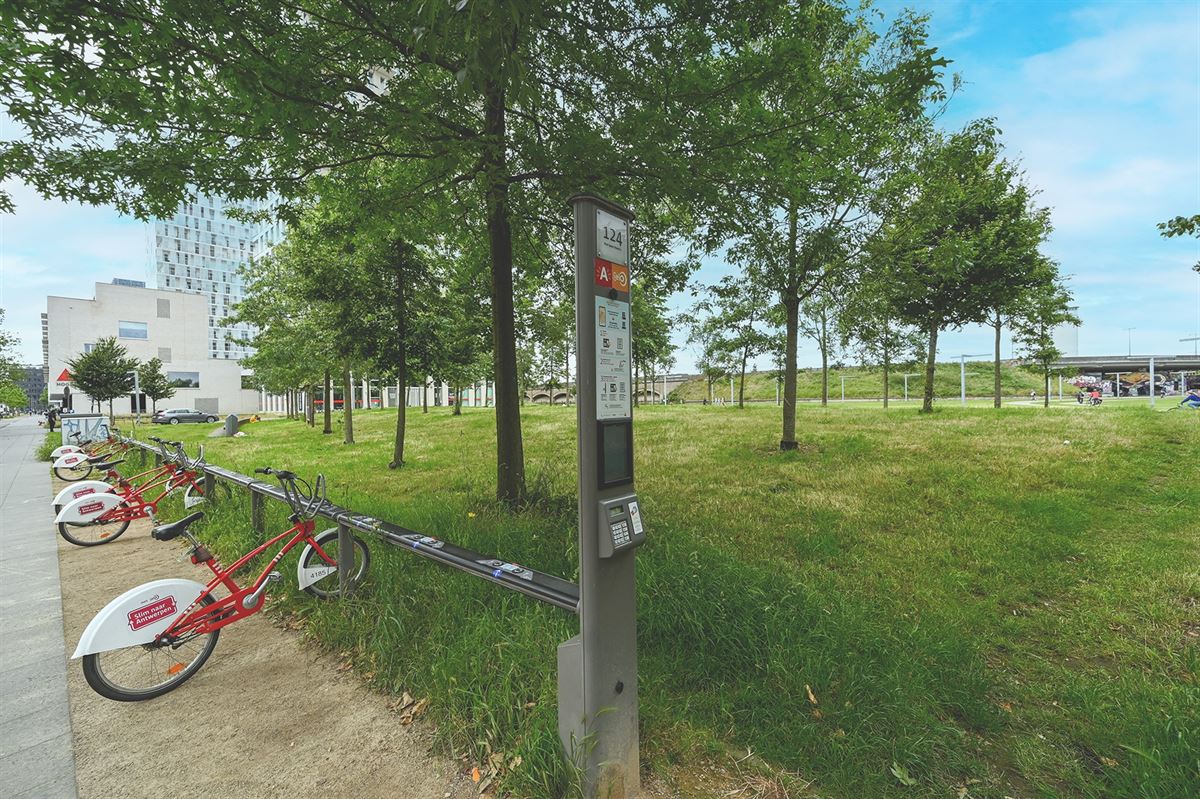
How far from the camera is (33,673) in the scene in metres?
3.33

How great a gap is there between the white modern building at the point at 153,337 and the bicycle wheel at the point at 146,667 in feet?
202

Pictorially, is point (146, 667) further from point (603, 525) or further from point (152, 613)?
point (603, 525)

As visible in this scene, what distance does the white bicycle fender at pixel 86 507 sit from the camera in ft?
19.5

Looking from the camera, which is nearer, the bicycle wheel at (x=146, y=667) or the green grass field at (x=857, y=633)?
the green grass field at (x=857, y=633)

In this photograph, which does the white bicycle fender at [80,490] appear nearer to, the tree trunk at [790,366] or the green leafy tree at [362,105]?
the green leafy tree at [362,105]

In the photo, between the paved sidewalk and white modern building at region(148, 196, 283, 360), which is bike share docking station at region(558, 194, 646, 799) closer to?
the paved sidewalk

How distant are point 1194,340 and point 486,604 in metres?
30.2

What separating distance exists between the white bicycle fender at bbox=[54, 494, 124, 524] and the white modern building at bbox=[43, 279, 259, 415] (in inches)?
2268

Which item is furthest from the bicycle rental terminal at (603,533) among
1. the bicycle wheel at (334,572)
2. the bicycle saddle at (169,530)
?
the bicycle saddle at (169,530)

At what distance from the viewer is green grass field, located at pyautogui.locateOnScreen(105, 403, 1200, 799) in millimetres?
2461

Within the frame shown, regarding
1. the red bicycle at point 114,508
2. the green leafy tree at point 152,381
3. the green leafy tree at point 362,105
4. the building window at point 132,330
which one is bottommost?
the red bicycle at point 114,508

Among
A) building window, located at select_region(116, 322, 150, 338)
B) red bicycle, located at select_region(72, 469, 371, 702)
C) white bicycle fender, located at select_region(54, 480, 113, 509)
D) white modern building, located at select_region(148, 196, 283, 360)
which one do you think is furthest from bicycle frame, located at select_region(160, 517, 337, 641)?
white modern building, located at select_region(148, 196, 283, 360)

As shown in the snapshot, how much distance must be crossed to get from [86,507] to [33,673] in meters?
3.72

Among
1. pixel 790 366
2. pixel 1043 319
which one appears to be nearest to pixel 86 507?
pixel 790 366
